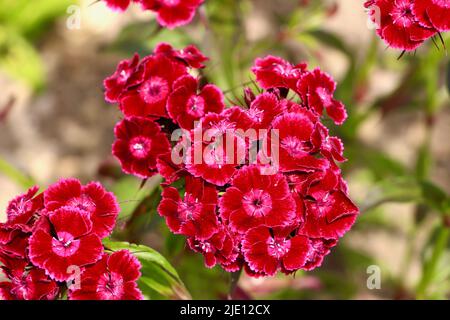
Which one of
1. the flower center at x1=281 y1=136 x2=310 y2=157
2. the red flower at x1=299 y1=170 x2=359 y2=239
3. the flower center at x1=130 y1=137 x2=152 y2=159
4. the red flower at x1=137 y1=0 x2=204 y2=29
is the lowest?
Answer: the red flower at x1=299 y1=170 x2=359 y2=239

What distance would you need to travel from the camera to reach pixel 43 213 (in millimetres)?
1288

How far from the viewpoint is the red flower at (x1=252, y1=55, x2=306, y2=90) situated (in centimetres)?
139

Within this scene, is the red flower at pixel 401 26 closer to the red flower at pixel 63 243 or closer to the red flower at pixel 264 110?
the red flower at pixel 264 110

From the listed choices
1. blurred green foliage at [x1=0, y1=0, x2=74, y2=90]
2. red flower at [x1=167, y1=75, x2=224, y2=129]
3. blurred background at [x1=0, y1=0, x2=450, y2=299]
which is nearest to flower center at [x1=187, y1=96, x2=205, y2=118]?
red flower at [x1=167, y1=75, x2=224, y2=129]

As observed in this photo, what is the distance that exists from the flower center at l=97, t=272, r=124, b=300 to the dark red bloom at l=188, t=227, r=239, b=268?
158 mm

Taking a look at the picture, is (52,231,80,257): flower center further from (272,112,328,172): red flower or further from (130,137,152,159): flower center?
(272,112,328,172): red flower

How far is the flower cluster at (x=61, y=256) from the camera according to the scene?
1250 millimetres

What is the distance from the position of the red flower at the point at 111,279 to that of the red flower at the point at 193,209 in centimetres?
11

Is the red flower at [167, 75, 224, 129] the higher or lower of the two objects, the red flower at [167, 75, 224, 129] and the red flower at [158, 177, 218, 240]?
the higher

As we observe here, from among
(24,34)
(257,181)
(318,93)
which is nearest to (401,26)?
(318,93)
